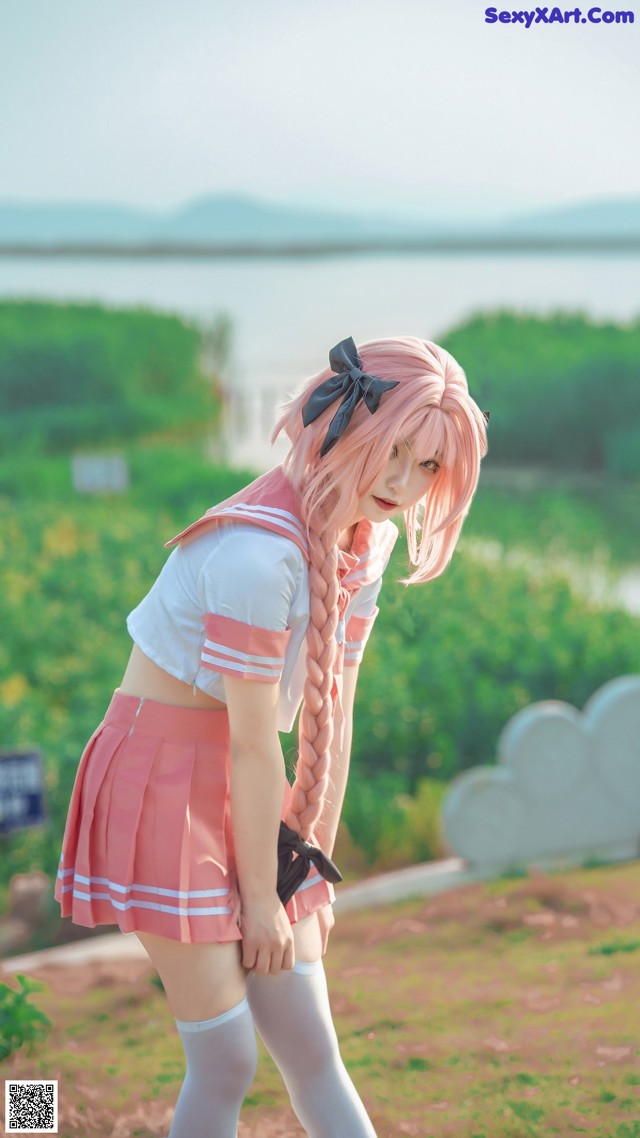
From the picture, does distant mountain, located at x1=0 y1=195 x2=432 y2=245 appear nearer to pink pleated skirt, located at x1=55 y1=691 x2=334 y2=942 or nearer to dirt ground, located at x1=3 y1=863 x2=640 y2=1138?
dirt ground, located at x1=3 y1=863 x2=640 y2=1138

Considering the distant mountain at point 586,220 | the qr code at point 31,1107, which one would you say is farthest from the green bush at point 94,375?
the qr code at point 31,1107

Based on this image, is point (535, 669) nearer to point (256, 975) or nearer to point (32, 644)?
point (32, 644)

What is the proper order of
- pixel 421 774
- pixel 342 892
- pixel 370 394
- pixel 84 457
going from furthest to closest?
1. pixel 84 457
2. pixel 421 774
3. pixel 342 892
4. pixel 370 394

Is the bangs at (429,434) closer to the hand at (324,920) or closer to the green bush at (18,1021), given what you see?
the hand at (324,920)

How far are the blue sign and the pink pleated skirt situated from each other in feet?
5.21

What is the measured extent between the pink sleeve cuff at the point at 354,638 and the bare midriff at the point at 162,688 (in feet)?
0.60

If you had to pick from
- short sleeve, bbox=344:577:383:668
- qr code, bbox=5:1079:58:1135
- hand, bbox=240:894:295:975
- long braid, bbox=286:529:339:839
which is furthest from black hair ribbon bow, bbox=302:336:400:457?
qr code, bbox=5:1079:58:1135

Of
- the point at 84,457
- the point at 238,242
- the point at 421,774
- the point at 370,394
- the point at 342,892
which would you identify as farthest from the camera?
the point at 84,457

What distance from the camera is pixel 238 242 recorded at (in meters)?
3.69

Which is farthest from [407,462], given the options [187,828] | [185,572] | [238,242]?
[238,242]

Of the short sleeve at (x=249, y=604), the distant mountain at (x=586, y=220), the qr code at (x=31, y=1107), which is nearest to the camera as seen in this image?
the short sleeve at (x=249, y=604)

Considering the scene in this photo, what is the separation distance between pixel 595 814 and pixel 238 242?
1996 mm

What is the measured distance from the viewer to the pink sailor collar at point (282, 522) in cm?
124

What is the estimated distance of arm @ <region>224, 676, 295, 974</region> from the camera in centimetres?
122
